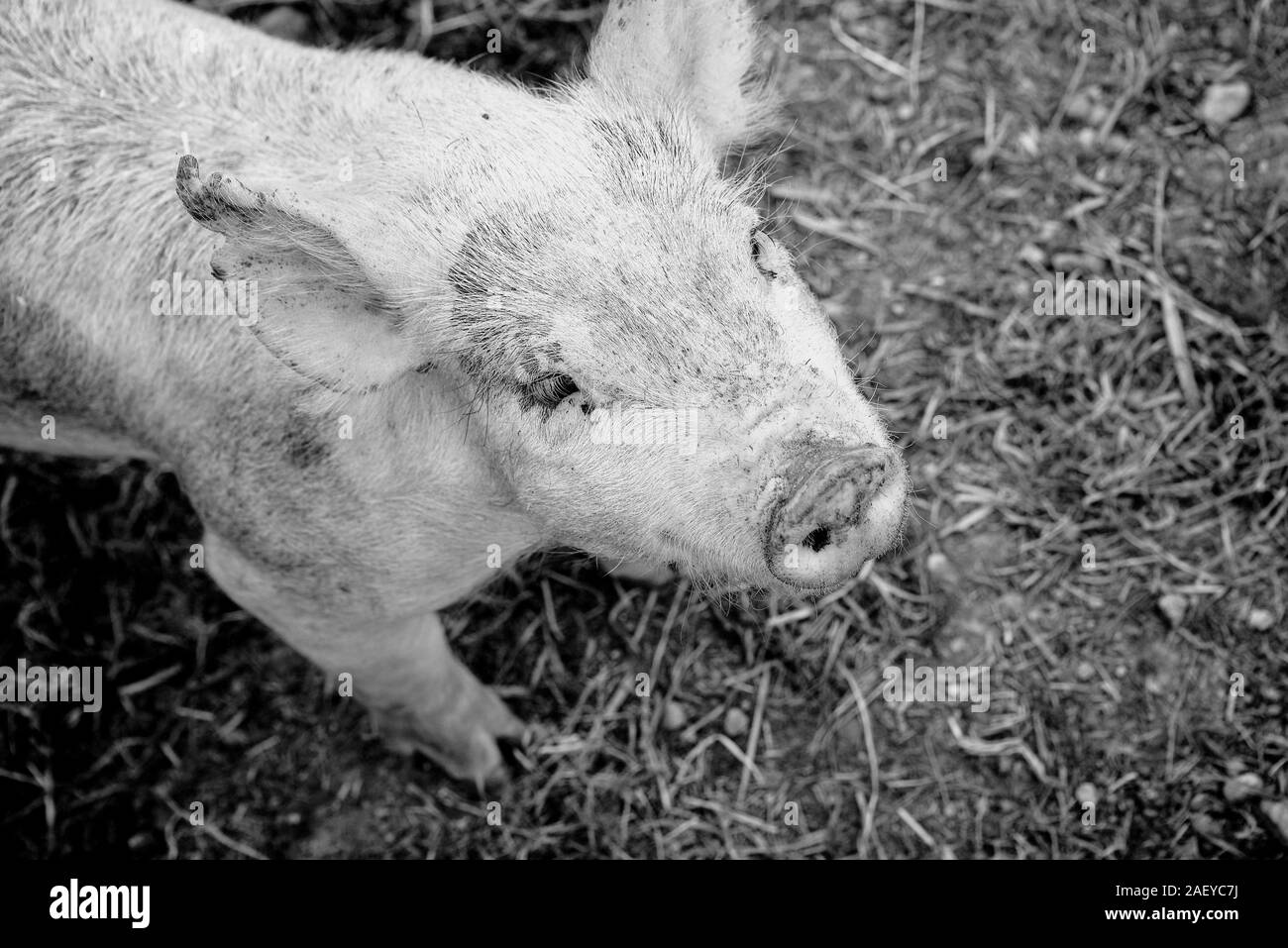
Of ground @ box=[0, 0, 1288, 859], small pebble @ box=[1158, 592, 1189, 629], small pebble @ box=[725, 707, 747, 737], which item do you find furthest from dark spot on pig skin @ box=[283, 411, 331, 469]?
small pebble @ box=[1158, 592, 1189, 629]

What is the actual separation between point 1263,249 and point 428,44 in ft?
13.6

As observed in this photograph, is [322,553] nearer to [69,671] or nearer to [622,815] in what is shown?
[622,815]

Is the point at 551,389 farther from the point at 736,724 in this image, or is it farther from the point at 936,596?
the point at 936,596

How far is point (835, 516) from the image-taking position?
8.26ft

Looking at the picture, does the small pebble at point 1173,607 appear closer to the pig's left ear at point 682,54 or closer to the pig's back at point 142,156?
the pig's left ear at point 682,54

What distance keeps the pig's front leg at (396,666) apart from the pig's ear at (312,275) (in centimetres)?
91

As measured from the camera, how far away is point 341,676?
14.5 ft

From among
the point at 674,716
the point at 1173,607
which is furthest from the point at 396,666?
the point at 1173,607

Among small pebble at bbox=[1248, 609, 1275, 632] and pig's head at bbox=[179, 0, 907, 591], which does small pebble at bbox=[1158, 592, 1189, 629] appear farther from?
pig's head at bbox=[179, 0, 907, 591]

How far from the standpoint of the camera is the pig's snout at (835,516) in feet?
8.21

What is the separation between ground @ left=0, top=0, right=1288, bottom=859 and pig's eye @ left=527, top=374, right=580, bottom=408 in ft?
5.23

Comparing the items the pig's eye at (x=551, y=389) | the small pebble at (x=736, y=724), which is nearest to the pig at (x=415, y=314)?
the pig's eye at (x=551, y=389)

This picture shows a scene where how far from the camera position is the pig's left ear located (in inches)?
128

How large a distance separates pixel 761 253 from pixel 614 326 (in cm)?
54
